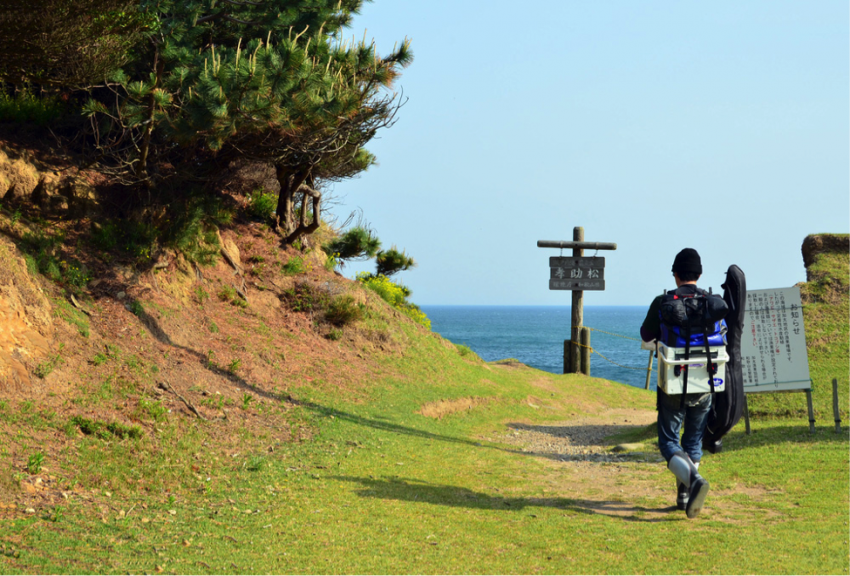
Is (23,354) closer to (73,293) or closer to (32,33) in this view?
(73,293)

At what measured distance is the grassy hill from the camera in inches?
195

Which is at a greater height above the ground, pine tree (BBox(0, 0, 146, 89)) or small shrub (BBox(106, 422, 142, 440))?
pine tree (BBox(0, 0, 146, 89))

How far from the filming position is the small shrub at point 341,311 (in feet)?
46.7

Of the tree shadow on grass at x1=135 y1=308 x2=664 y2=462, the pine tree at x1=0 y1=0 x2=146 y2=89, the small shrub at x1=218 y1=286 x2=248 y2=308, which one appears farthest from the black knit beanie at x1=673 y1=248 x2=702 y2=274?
the small shrub at x1=218 y1=286 x2=248 y2=308

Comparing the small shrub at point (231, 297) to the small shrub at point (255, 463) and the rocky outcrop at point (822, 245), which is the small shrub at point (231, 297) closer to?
the small shrub at point (255, 463)

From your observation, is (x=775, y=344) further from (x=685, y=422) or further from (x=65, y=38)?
(x=65, y=38)

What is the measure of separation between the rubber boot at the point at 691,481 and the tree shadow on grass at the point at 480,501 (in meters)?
0.25

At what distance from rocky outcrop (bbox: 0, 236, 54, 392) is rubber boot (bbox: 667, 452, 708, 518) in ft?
22.7

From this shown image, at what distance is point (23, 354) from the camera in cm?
758

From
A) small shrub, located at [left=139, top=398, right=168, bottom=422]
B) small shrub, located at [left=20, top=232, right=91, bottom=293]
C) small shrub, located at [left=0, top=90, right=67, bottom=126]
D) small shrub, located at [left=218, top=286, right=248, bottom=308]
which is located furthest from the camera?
small shrub, located at [left=218, top=286, right=248, bottom=308]

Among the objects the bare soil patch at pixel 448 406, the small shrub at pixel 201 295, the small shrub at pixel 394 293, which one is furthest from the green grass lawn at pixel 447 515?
the small shrub at pixel 394 293

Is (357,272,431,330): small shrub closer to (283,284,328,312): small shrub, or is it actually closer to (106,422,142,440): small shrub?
(283,284,328,312): small shrub

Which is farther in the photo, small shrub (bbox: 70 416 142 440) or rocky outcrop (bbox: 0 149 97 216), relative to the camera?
rocky outcrop (bbox: 0 149 97 216)

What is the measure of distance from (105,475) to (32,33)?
607cm
